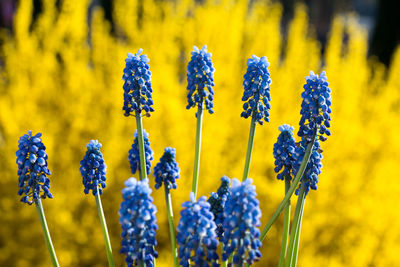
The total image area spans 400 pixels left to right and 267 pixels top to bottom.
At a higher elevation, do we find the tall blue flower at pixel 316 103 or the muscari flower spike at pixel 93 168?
the tall blue flower at pixel 316 103

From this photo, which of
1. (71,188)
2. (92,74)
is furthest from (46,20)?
(71,188)

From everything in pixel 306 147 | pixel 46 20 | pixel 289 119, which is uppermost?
pixel 46 20

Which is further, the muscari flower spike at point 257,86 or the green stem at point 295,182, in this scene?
the muscari flower spike at point 257,86

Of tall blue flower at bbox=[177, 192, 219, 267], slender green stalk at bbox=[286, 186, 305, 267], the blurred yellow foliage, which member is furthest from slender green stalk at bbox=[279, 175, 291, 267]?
the blurred yellow foliage

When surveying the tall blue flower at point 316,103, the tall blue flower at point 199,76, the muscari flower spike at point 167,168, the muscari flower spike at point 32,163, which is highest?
the tall blue flower at point 199,76

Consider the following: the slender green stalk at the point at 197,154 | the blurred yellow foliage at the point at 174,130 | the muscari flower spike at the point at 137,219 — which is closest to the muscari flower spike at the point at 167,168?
the slender green stalk at the point at 197,154

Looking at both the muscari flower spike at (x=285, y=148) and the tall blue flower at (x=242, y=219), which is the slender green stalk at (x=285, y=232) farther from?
the tall blue flower at (x=242, y=219)

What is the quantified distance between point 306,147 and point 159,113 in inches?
113

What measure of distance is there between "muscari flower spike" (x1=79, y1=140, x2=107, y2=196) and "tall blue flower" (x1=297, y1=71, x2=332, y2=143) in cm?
51

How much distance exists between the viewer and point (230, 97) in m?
4.12

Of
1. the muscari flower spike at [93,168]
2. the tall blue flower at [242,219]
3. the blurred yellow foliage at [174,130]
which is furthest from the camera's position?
the blurred yellow foliage at [174,130]

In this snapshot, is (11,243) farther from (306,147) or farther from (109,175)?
(306,147)

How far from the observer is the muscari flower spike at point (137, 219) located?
85cm

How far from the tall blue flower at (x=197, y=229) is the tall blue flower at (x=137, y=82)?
346 mm
